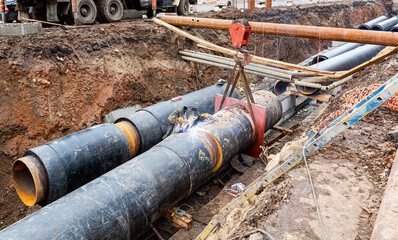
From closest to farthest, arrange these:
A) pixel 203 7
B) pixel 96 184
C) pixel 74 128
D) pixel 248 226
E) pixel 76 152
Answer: pixel 248 226, pixel 96 184, pixel 76 152, pixel 74 128, pixel 203 7

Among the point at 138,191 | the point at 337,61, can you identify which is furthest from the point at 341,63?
the point at 138,191

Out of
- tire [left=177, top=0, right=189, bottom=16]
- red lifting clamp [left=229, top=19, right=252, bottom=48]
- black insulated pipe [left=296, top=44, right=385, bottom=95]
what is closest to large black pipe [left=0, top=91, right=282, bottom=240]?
red lifting clamp [left=229, top=19, right=252, bottom=48]

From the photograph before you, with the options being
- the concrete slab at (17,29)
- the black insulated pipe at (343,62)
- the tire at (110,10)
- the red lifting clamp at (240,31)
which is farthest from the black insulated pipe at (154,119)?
the tire at (110,10)

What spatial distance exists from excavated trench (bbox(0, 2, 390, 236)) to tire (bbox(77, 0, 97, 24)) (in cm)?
195

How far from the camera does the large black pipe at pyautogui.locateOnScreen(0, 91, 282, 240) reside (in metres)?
3.11

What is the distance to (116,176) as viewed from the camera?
378 cm

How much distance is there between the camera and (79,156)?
449 centimetres

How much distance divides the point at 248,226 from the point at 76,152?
3067 millimetres

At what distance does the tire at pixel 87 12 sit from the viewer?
9253mm

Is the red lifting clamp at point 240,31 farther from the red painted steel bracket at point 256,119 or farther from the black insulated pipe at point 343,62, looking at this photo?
the black insulated pipe at point 343,62

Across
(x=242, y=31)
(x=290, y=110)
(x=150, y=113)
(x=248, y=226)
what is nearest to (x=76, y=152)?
(x=150, y=113)

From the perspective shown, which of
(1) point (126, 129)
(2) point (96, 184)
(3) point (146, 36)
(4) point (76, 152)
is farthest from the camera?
(3) point (146, 36)

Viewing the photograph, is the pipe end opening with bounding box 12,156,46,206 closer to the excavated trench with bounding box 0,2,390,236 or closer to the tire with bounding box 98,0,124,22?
the excavated trench with bounding box 0,2,390,236

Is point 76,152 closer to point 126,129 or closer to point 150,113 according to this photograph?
point 126,129
